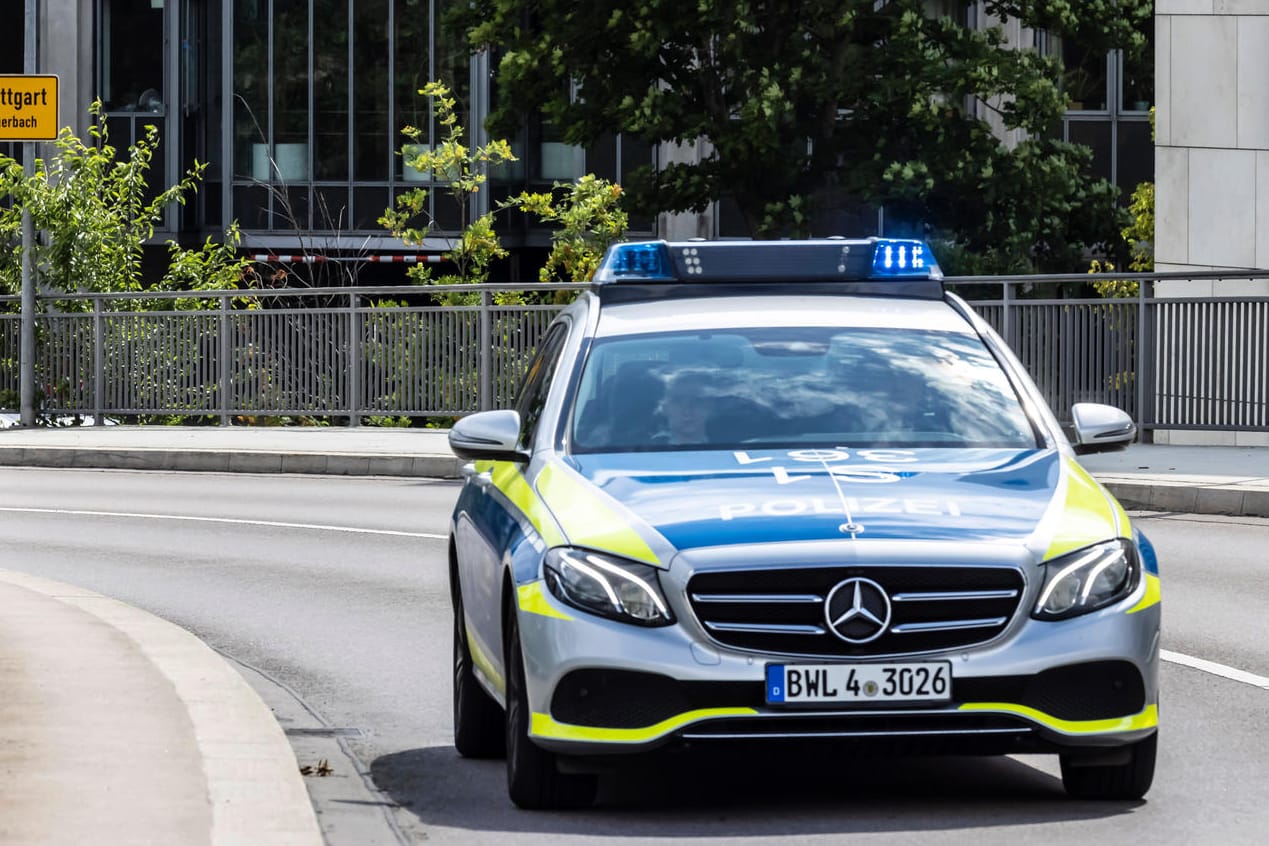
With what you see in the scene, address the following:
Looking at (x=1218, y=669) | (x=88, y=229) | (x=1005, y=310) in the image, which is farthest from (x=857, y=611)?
(x=88, y=229)

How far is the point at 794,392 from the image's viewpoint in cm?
780

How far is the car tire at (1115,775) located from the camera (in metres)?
6.98

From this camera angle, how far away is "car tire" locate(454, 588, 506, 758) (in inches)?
326

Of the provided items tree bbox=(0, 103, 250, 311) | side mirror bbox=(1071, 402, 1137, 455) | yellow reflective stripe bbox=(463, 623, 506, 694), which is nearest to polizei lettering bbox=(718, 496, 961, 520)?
yellow reflective stripe bbox=(463, 623, 506, 694)

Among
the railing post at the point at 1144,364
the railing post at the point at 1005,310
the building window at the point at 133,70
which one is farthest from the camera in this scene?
the building window at the point at 133,70

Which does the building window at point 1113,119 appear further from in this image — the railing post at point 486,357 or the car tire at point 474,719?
the car tire at point 474,719

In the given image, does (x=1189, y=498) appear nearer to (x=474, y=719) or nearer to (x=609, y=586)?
(x=474, y=719)

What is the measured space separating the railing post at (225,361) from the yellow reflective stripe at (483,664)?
19901 mm

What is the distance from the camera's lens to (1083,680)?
22.0 feet

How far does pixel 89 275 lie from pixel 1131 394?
1271cm

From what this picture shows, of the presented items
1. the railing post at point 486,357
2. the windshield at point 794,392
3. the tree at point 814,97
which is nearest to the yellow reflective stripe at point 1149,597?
the windshield at point 794,392

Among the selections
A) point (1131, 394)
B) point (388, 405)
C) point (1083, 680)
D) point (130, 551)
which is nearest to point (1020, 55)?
point (1131, 394)

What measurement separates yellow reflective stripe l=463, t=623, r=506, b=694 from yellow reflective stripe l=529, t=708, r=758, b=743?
554 millimetres

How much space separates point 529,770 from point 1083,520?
1.68m
